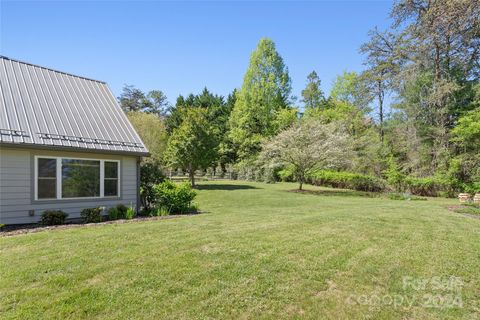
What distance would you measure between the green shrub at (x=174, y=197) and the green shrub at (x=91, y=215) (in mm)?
1943

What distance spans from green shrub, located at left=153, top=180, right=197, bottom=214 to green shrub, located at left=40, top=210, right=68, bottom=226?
2.76 m

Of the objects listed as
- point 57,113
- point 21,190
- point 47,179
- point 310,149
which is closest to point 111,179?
point 47,179

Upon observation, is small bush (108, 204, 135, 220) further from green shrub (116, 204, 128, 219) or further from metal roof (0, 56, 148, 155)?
metal roof (0, 56, 148, 155)

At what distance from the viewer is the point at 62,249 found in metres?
4.50

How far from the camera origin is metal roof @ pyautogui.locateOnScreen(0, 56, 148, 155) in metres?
7.48

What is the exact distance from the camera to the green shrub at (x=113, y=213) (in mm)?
8177

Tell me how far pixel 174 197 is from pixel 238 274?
6.05 m

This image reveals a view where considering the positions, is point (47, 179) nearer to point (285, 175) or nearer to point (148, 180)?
point (148, 180)

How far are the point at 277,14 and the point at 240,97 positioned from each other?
21094 millimetres

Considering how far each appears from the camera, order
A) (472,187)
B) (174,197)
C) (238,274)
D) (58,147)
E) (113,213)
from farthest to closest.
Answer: (472,187) → (174,197) → (113,213) → (58,147) → (238,274)

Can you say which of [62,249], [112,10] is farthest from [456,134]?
[62,249]

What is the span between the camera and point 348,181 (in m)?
21.1

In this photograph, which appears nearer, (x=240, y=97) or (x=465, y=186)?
(x=465, y=186)

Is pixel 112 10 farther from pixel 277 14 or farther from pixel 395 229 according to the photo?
pixel 395 229
